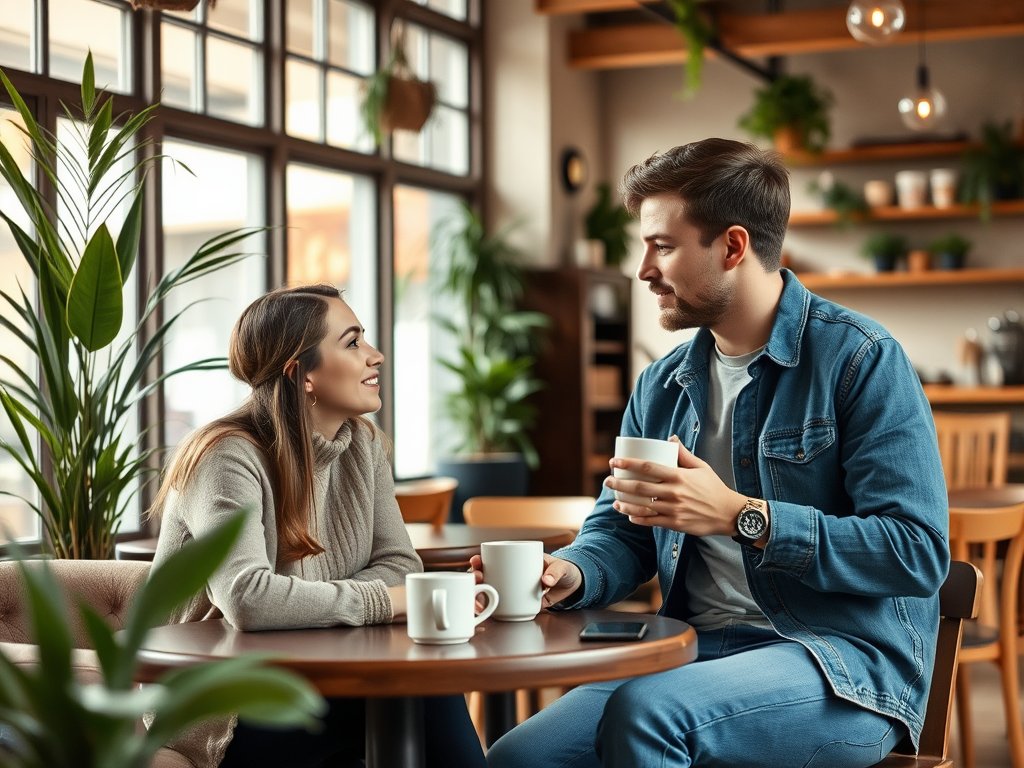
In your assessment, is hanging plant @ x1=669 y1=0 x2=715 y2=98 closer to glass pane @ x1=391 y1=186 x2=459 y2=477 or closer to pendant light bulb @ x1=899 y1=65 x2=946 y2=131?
pendant light bulb @ x1=899 y1=65 x2=946 y2=131

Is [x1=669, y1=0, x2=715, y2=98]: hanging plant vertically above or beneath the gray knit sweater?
above

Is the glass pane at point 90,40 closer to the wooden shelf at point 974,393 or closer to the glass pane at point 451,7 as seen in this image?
the glass pane at point 451,7

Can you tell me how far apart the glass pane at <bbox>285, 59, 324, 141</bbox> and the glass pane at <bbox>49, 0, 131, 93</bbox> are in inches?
41.0

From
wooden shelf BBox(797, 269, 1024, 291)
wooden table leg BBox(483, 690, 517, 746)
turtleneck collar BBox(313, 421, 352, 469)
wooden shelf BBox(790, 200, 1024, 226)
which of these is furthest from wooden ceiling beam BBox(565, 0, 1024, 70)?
turtleneck collar BBox(313, 421, 352, 469)

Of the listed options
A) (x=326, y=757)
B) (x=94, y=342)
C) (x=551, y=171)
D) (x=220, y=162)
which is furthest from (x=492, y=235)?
(x=326, y=757)

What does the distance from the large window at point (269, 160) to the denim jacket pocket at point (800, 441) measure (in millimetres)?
1923

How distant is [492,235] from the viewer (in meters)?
7.07

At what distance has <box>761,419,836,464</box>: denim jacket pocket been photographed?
1.81 metres

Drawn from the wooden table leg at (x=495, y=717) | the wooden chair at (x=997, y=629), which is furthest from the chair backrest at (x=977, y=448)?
the wooden table leg at (x=495, y=717)

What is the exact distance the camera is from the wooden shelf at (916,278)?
6.91 m

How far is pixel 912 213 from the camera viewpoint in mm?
7113

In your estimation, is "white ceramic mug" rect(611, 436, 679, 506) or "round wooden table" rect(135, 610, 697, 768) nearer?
"round wooden table" rect(135, 610, 697, 768)

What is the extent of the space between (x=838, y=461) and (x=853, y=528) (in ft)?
0.55

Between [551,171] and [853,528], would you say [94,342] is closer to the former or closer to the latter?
[853,528]
